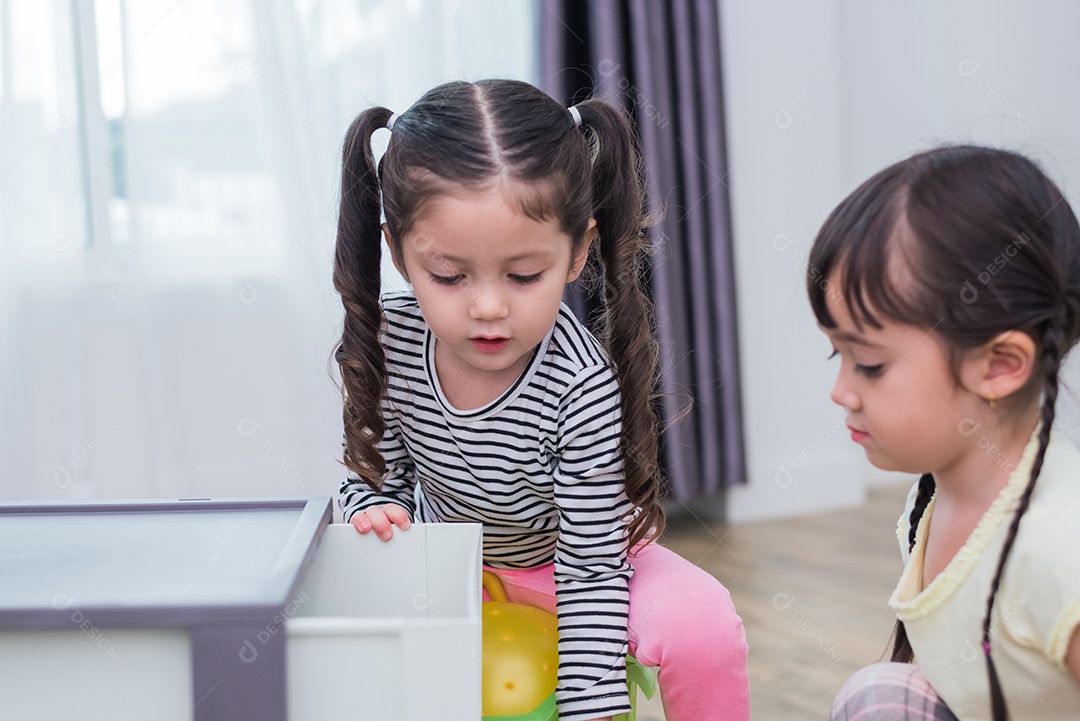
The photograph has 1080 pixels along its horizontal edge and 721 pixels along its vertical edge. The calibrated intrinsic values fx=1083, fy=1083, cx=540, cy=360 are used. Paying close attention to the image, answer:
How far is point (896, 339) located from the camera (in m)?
0.82

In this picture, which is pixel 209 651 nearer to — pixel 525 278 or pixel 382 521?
pixel 382 521

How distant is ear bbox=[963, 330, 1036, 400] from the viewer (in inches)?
31.6

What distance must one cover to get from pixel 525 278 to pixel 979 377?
0.38m

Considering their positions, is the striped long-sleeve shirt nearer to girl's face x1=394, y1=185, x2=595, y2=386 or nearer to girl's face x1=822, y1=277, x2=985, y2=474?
girl's face x1=394, y1=185, x2=595, y2=386

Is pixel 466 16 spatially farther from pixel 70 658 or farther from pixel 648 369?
pixel 70 658

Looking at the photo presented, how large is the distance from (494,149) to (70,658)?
52 cm

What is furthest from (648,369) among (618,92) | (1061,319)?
(618,92)

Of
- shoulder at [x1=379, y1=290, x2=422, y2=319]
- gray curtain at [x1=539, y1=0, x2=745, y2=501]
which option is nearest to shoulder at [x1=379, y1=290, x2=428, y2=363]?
shoulder at [x1=379, y1=290, x2=422, y2=319]

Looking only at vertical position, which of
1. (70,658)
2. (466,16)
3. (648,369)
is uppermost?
(466,16)

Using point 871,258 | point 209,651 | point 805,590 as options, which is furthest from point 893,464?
point 805,590

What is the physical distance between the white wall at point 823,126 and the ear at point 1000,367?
149 centimetres

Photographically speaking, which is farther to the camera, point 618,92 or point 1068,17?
point 1068,17

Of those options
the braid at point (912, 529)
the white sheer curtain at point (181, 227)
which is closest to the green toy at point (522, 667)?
the braid at point (912, 529)

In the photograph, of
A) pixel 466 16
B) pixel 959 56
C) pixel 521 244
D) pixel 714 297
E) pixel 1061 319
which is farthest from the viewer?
pixel 959 56
